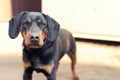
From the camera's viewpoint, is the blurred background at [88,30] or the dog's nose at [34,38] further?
the blurred background at [88,30]

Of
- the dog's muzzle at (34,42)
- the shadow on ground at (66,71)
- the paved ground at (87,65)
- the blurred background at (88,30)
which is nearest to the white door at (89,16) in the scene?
the blurred background at (88,30)

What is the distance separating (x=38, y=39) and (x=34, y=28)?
0.22 feet

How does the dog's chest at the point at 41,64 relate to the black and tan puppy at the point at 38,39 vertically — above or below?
below

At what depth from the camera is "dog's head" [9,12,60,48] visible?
1849 millimetres

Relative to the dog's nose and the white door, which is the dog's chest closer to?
the dog's nose

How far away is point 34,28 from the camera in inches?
73.0

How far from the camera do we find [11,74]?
269 cm

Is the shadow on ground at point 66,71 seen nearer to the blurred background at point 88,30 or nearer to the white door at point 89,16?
the blurred background at point 88,30

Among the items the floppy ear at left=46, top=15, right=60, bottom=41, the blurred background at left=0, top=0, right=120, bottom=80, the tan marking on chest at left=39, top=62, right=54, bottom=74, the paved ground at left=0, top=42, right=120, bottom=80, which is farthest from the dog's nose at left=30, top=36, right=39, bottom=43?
the blurred background at left=0, top=0, right=120, bottom=80

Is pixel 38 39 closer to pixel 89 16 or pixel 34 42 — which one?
pixel 34 42

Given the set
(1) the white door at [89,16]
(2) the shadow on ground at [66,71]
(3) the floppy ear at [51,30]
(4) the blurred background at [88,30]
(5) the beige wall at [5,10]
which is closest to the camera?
(3) the floppy ear at [51,30]

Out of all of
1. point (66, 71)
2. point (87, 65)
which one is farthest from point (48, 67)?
point (87, 65)

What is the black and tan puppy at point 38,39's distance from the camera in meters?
1.87

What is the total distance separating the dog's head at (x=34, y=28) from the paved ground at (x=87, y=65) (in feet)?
2.46
